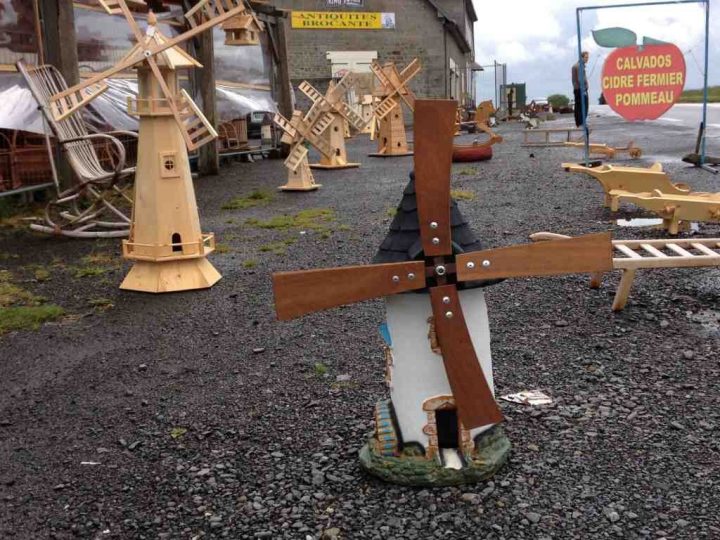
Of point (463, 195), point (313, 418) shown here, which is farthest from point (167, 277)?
point (463, 195)

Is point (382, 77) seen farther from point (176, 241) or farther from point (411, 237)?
point (411, 237)

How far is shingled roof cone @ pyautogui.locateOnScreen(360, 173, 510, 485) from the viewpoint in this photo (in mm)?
2928

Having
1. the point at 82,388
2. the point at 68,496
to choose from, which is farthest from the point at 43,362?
the point at 68,496

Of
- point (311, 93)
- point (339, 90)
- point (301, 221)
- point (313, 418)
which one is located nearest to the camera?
point (313, 418)

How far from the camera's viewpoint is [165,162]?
5934 mm

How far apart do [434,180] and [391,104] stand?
14.6 meters

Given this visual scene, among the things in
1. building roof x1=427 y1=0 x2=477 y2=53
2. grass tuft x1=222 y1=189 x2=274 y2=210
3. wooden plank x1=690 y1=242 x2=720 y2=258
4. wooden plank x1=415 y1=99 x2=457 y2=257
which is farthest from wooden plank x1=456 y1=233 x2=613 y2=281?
building roof x1=427 y1=0 x2=477 y2=53

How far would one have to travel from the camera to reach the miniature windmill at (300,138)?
11789mm

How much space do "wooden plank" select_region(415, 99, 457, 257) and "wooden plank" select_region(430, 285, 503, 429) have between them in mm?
174

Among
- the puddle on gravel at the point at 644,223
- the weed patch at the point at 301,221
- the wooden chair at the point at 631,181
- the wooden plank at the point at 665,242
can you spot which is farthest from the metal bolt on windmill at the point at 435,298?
the weed patch at the point at 301,221

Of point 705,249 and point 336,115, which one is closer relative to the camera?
point 705,249

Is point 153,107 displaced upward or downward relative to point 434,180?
upward

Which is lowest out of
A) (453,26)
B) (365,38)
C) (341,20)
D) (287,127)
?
(287,127)

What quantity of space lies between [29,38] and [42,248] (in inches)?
127
